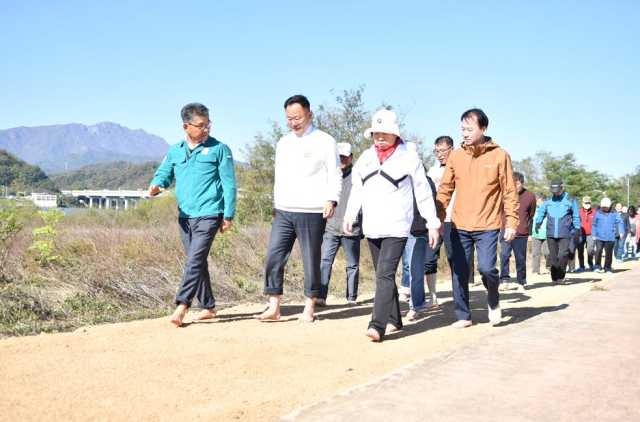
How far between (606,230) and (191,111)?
41.5ft

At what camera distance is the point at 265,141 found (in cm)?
2858

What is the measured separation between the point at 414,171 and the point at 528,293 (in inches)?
202

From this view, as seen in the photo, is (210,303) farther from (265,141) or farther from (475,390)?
(265,141)

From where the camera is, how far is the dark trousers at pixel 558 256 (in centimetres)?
1195

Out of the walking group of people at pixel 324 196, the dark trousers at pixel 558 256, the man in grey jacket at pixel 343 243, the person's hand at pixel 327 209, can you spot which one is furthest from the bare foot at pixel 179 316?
the dark trousers at pixel 558 256

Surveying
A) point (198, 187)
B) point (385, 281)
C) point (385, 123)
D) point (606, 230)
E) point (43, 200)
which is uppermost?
point (385, 123)

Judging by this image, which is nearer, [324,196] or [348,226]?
[348,226]

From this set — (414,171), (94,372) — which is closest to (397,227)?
(414,171)

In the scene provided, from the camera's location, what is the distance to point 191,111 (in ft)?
21.7

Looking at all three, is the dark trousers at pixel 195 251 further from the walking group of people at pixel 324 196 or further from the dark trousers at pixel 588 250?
the dark trousers at pixel 588 250

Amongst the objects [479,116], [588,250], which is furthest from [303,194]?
[588,250]

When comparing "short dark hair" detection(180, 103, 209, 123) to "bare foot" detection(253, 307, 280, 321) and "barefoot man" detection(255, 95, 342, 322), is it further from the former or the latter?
"bare foot" detection(253, 307, 280, 321)

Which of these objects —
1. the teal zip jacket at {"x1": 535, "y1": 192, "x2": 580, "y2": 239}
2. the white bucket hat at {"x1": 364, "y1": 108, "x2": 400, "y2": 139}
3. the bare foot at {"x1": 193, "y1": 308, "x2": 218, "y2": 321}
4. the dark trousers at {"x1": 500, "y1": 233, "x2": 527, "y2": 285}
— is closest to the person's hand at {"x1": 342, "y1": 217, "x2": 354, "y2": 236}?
the white bucket hat at {"x1": 364, "y1": 108, "x2": 400, "y2": 139}

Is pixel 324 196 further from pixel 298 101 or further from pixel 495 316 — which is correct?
pixel 495 316
